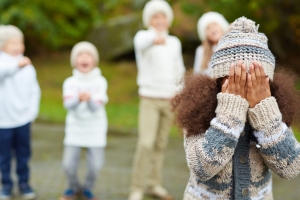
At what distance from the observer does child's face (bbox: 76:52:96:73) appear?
4.61m

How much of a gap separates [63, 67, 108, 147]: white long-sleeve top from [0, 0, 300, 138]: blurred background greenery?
318cm

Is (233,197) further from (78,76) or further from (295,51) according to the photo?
(295,51)

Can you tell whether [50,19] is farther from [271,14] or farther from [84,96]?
[84,96]

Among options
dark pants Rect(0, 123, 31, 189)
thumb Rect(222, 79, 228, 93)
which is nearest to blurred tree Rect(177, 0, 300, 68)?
dark pants Rect(0, 123, 31, 189)

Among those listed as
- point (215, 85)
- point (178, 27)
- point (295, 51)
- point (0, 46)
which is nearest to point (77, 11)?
point (178, 27)

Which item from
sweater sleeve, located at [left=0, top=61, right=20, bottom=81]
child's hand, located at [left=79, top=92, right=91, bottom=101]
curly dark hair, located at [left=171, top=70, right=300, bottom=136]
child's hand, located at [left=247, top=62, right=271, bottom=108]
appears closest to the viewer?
child's hand, located at [left=247, top=62, right=271, bottom=108]

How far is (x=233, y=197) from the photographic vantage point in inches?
93.3

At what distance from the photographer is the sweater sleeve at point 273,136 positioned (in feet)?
7.27

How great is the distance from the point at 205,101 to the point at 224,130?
243 mm

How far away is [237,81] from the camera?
2.22 metres

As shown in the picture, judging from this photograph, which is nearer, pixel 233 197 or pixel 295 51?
pixel 233 197

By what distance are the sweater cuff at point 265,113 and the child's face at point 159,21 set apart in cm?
265

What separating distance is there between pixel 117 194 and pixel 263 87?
320 centimetres

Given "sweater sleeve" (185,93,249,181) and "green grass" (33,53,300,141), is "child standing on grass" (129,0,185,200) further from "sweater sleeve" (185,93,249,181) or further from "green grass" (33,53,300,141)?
"green grass" (33,53,300,141)
